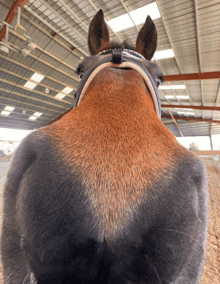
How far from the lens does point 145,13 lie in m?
4.54

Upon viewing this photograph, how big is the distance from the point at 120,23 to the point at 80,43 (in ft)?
6.51

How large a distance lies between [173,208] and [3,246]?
Answer: 1.67ft

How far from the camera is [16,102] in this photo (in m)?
10.9

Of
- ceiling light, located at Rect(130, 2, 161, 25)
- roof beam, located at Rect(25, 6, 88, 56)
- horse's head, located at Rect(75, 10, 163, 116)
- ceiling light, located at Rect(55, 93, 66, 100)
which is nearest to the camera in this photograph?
horse's head, located at Rect(75, 10, 163, 116)

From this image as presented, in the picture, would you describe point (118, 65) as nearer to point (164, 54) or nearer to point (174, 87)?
point (164, 54)

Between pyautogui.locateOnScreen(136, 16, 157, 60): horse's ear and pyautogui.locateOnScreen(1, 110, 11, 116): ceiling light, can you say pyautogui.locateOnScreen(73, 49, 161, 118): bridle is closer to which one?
pyautogui.locateOnScreen(136, 16, 157, 60): horse's ear

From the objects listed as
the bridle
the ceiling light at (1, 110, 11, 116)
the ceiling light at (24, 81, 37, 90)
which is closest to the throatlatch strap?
the bridle

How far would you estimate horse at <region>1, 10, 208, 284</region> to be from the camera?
0.40 metres

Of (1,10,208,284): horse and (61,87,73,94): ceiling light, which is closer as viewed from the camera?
(1,10,208,284): horse

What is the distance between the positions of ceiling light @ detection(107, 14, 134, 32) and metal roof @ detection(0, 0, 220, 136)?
0.49 feet

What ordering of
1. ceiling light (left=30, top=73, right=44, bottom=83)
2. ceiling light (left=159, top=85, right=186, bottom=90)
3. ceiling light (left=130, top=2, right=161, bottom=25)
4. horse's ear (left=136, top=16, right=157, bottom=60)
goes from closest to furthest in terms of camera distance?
horse's ear (left=136, top=16, right=157, bottom=60), ceiling light (left=130, top=2, right=161, bottom=25), ceiling light (left=30, top=73, right=44, bottom=83), ceiling light (left=159, top=85, right=186, bottom=90)

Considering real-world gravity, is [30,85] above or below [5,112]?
above

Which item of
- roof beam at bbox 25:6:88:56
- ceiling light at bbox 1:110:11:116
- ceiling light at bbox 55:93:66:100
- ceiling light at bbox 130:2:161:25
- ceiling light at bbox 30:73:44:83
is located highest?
roof beam at bbox 25:6:88:56

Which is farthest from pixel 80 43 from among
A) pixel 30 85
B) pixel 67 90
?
pixel 30 85
